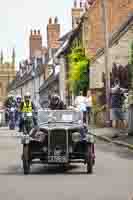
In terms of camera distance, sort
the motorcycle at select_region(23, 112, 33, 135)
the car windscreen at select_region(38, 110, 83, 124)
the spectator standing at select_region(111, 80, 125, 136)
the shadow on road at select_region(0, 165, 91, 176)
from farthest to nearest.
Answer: the spectator standing at select_region(111, 80, 125, 136)
the motorcycle at select_region(23, 112, 33, 135)
the car windscreen at select_region(38, 110, 83, 124)
the shadow on road at select_region(0, 165, 91, 176)

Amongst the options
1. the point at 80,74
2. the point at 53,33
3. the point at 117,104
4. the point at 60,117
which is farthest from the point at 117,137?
the point at 53,33

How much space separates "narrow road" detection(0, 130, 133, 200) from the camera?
43.0ft

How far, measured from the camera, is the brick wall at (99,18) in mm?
58469

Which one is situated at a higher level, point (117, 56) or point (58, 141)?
point (117, 56)

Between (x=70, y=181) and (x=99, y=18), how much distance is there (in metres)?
46.9

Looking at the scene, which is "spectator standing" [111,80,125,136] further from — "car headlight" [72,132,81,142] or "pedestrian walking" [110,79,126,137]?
"car headlight" [72,132,81,142]

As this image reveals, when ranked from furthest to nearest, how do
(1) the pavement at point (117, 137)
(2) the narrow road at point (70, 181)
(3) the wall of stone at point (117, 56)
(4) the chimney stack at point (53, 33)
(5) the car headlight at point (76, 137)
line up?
1. (4) the chimney stack at point (53, 33)
2. (3) the wall of stone at point (117, 56)
3. (1) the pavement at point (117, 137)
4. (5) the car headlight at point (76, 137)
5. (2) the narrow road at point (70, 181)

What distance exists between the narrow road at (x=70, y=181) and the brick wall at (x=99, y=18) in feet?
126

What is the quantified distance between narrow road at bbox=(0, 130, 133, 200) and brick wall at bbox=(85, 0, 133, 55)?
38447mm

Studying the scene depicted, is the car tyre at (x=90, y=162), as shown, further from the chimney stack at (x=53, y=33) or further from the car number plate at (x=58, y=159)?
the chimney stack at (x=53, y=33)

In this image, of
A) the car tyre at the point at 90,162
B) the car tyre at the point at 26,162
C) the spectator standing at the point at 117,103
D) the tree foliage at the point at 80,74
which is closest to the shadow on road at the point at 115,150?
the car tyre at the point at 90,162

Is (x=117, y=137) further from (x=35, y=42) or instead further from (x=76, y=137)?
(x=35, y=42)

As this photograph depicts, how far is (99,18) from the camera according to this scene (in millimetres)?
61281

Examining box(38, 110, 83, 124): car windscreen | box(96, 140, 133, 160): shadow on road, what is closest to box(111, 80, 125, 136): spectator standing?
box(96, 140, 133, 160): shadow on road
